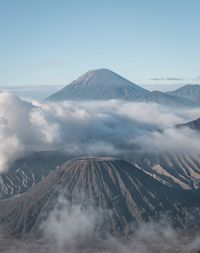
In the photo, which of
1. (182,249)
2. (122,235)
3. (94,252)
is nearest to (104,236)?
(122,235)

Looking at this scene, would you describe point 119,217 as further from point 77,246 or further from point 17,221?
point 17,221

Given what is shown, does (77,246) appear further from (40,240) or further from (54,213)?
(54,213)

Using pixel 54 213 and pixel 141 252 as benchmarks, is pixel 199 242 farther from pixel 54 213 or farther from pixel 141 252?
pixel 54 213

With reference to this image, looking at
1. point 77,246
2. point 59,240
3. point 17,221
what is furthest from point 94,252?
point 17,221

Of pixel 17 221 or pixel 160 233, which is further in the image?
pixel 17 221

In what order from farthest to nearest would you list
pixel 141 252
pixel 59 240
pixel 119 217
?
pixel 119 217 < pixel 59 240 < pixel 141 252

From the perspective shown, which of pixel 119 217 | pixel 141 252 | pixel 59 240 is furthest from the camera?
pixel 119 217

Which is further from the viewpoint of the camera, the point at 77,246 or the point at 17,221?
the point at 17,221
